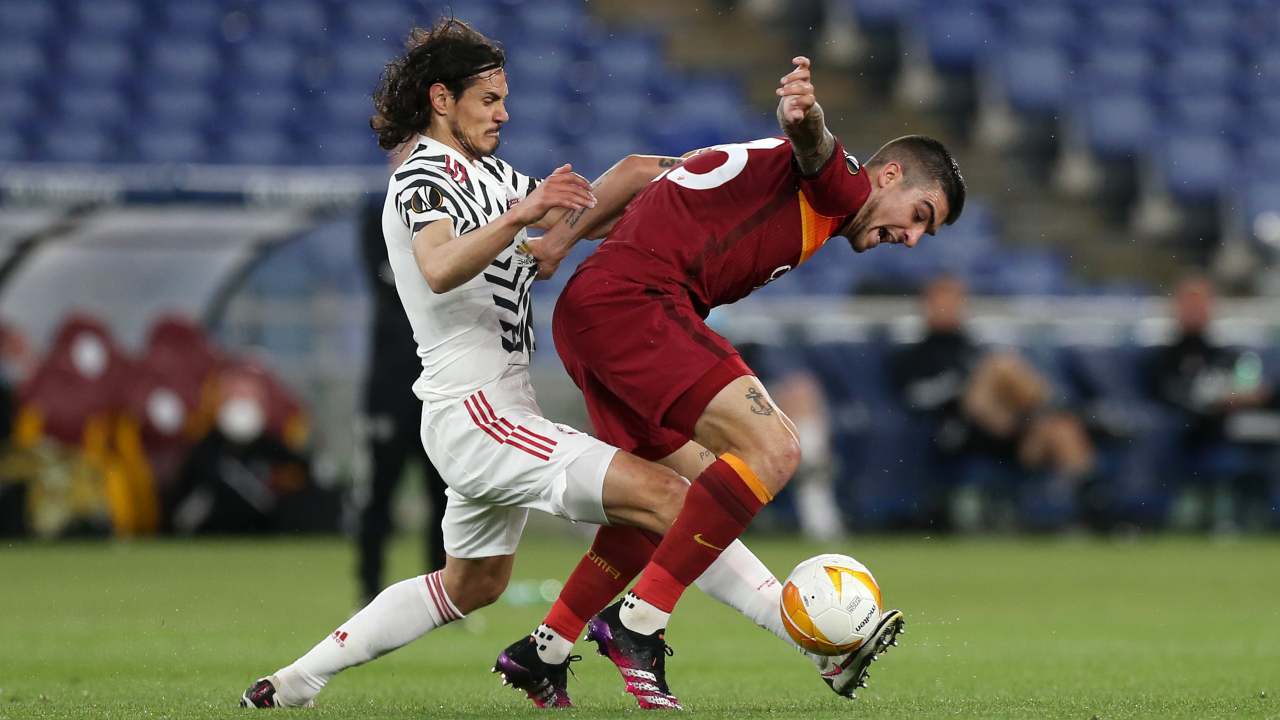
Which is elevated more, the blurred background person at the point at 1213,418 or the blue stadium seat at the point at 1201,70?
the blue stadium seat at the point at 1201,70

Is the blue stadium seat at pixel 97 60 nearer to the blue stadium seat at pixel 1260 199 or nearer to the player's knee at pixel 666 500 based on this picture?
the blue stadium seat at pixel 1260 199

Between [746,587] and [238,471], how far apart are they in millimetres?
9509

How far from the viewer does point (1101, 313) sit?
1560 centimetres

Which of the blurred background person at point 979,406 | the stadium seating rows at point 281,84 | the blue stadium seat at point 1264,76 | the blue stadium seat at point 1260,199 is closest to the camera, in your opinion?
the blurred background person at point 979,406

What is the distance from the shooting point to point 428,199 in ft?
16.8

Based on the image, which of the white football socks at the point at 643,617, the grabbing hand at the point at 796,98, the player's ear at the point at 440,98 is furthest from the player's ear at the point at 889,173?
the white football socks at the point at 643,617

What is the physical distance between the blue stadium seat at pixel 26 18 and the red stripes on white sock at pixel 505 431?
1538cm

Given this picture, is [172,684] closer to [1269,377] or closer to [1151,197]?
[1269,377]

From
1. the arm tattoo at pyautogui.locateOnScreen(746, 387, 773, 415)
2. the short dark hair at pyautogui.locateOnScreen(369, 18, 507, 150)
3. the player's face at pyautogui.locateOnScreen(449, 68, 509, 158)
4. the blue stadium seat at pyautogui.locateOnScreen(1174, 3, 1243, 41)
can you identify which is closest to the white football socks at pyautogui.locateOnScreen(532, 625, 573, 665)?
the arm tattoo at pyautogui.locateOnScreen(746, 387, 773, 415)

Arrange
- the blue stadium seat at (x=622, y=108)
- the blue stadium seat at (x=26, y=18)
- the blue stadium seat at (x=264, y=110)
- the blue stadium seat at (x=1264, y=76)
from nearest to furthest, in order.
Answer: the blue stadium seat at (x=264, y=110), the blue stadium seat at (x=622, y=108), the blue stadium seat at (x=26, y=18), the blue stadium seat at (x=1264, y=76)

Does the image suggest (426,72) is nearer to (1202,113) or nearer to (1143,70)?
(1202,113)

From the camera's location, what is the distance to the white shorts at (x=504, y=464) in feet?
16.8

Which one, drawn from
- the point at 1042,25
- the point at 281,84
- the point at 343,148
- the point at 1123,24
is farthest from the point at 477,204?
the point at 1123,24

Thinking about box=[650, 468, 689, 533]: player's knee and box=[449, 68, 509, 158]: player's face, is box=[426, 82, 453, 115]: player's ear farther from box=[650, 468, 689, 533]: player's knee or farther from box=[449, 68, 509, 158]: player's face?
box=[650, 468, 689, 533]: player's knee
